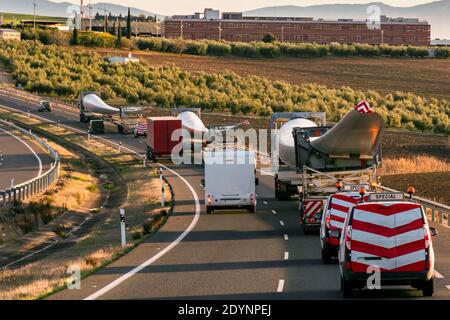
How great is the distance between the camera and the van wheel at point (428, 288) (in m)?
19.3

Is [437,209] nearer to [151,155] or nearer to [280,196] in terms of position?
[280,196]

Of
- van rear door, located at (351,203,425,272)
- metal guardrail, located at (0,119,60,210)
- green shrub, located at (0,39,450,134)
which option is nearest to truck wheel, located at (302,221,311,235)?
van rear door, located at (351,203,425,272)

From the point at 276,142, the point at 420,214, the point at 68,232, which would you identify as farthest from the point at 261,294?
the point at 276,142

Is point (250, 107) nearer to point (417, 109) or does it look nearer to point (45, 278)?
point (417, 109)

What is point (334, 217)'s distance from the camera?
2497 centimetres

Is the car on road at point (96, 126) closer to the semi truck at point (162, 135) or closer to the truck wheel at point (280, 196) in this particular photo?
the semi truck at point (162, 135)

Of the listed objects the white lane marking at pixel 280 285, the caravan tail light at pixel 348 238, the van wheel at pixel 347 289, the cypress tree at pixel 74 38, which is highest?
the cypress tree at pixel 74 38

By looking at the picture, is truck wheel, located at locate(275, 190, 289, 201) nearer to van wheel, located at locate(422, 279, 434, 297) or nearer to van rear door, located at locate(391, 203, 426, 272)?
van wheel, located at locate(422, 279, 434, 297)

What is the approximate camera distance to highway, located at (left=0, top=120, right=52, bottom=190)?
57.4m

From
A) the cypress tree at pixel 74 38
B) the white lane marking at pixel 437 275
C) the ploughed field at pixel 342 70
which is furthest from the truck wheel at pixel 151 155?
the cypress tree at pixel 74 38

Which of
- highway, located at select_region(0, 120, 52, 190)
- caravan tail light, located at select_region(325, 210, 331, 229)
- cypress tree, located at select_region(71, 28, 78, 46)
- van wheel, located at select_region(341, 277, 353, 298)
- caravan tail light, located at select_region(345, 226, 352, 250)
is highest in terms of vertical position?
cypress tree, located at select_region(71, 28, 78, 46)

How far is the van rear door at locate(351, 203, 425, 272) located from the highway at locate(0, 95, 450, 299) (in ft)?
2.59

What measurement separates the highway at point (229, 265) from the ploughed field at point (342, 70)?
89.1 m
